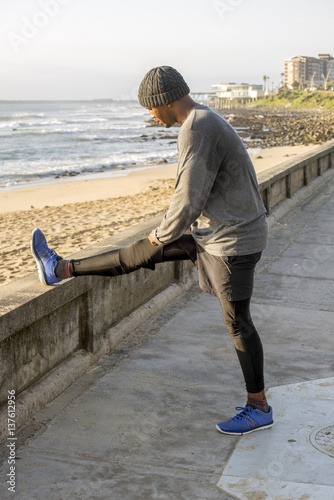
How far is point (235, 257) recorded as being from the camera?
10.3ft

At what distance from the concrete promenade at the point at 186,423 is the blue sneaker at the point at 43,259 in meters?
0.69

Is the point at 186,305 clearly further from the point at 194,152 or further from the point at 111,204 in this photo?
the point at 111,204

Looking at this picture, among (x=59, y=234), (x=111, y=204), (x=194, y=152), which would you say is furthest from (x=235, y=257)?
(x=111, y=204)

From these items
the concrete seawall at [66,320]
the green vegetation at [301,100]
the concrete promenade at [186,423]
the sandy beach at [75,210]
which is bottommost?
the sandy beach at [75,210]

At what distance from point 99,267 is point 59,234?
917 centimetres

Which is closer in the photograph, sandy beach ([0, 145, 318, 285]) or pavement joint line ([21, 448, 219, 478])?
pavement joint line ([21, 448, 219, 478])

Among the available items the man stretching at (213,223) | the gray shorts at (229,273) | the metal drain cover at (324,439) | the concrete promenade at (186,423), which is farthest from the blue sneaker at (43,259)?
the metal drain cover at (324,439)

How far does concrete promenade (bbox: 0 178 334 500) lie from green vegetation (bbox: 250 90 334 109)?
13961 cm

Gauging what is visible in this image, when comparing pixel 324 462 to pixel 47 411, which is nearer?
pixel 324 462

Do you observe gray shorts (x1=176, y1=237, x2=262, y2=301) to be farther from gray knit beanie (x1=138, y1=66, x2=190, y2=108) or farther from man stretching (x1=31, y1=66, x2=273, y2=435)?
gray knit beanie (x1=138, y1=66, x2=190, y2=108)

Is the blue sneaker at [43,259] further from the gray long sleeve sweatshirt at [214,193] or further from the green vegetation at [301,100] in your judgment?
the green vegetation at [301,100]

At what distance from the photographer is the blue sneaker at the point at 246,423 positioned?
3277 mm

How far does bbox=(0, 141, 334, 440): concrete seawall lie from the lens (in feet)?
10.9

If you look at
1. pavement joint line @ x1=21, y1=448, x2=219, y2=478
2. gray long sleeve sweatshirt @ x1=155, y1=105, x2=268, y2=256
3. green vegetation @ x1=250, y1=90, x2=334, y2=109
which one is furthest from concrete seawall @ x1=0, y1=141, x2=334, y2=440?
green vegetation @ x1=250, y1=90, x2=334, y2=109
